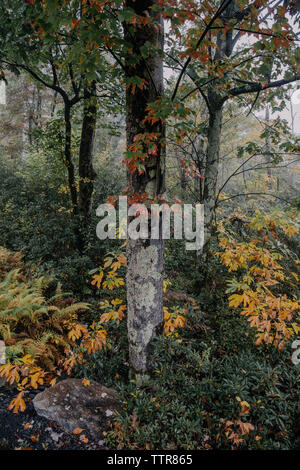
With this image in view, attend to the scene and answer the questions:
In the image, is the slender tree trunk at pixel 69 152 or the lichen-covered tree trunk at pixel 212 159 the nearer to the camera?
the lichen-covered tree trunk at pixel 212 159

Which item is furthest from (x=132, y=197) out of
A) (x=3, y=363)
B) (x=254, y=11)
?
(x=3, y=363)

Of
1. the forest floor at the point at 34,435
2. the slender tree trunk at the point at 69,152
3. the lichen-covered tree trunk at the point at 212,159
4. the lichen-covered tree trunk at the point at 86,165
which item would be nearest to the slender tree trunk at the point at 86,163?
the lichen-covered tree trunk at the point at 86,165

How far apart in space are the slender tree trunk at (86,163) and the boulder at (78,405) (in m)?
4.40

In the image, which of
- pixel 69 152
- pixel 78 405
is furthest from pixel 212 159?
pixel 78 405

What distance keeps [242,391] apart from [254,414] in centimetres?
24

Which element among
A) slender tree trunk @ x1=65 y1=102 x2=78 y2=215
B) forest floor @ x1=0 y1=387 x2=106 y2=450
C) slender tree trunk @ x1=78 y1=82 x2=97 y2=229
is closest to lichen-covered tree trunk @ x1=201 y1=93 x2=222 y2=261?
slender tree trunk @ x1=78 y1=82 x2=97 y2=229

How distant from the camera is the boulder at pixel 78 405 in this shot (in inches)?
116

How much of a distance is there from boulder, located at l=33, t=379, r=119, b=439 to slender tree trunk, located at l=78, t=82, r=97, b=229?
440cm

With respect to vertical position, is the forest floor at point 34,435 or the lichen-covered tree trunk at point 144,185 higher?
the lichen-covered tree trunk at point 144,185

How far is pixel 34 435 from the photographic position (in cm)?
284

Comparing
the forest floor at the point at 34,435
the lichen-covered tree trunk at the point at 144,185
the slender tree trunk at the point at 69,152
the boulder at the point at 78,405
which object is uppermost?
the slender tree trunk at the point at 69,152

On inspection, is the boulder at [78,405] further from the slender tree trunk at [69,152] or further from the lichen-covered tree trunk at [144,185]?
the slender tree trunk at [69,152]

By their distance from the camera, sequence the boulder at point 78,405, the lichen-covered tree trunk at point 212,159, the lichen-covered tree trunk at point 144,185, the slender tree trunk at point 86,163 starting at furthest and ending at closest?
the slender tree trunk at point 86,163, the lichen-covered tree trunk at point 212,159, the boulder at point 78,405, the lichen-covered tree trunk at point 144,185

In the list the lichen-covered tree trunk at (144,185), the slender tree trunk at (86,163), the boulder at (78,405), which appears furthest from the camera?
the slender tree trunk at (86,163)
